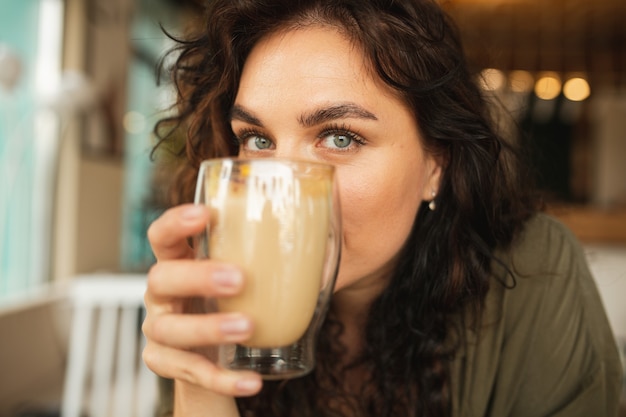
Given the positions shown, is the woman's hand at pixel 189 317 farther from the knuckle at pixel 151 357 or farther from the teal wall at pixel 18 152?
the teal wall at pixel 18 152

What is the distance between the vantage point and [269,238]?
64 cm

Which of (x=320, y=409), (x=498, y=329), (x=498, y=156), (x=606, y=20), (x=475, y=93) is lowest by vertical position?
(x=320, y=409)

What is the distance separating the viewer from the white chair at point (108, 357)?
10.4 ft

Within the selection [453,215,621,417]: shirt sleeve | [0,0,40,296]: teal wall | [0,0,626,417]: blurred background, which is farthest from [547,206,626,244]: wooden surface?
[453,215,621,417]: shirt sleeve

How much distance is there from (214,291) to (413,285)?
782 millimetres

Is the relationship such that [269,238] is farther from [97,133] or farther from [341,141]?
[97,133]

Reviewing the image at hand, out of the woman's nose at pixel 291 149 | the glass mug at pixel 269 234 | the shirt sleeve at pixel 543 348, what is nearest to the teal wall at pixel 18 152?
the woman's nose at pixel 291 149

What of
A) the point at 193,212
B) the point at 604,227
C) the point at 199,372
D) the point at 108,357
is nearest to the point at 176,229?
the point at 193,212

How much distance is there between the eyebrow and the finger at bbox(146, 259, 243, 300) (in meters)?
0.45

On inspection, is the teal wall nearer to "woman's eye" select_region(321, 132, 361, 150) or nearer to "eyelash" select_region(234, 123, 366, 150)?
"eyelash" select_region(234, 123, 366, 150)

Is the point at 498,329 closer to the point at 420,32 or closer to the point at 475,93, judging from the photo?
the point at 475,93

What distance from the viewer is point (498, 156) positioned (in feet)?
4.35

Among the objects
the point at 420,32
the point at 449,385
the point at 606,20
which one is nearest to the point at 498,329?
the point at 449,385

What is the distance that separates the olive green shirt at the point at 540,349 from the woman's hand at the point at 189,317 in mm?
602
